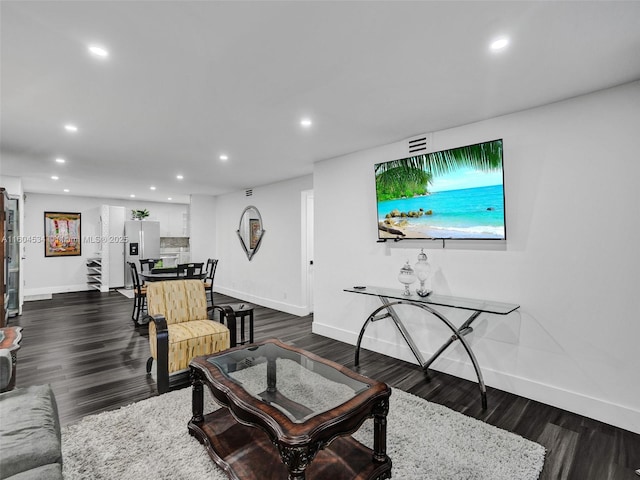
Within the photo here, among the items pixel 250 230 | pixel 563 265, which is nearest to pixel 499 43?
pixel 563 265

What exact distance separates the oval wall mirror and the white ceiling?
3.03 m

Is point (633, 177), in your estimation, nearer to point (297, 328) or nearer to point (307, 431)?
point (307, 431)

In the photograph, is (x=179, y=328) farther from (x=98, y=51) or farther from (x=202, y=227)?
(x=202, y=227)

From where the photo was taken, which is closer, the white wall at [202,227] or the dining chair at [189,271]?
Answer: the dining chair at [189,271]

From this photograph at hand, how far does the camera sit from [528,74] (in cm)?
225

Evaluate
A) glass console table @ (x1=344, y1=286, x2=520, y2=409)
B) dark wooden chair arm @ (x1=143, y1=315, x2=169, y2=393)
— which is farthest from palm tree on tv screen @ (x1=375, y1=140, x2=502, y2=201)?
dark wooden chair arm @ (x1=143, y1=315, x2=169, y2=393)

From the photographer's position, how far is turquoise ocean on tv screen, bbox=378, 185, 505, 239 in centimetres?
293

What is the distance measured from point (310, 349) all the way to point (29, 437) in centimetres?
291

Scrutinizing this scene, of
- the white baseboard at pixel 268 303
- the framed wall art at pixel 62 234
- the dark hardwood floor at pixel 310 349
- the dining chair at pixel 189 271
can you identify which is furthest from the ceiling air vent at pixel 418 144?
the framed wall art at pixel 62 234

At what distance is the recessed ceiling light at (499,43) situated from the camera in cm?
186

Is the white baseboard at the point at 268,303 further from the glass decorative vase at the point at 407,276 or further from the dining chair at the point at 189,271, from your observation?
the glass decorative vase at the point at 407,276

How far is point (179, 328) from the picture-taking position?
324cm

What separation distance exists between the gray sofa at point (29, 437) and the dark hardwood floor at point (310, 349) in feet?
2.77

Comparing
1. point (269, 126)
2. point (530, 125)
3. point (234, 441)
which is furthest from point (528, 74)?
point (234, 441)
